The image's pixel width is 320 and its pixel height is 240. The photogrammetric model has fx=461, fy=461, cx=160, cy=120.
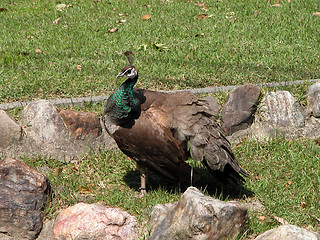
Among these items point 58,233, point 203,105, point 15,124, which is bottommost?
point 58,233

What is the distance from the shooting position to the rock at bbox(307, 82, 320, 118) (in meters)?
6.34

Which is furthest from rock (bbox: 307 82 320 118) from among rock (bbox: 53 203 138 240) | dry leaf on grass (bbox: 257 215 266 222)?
Result: rock (bbox: 53 203 138 240)

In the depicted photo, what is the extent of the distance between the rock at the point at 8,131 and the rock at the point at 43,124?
191 millimetres

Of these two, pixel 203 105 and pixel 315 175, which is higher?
pixel 203 105

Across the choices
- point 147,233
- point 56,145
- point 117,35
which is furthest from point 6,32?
point 147,233

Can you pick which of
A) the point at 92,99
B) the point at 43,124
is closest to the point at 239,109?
the point at 92,99

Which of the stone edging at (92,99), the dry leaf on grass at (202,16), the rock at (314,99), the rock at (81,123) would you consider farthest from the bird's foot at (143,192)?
the dry leaf on grass at (202,16)

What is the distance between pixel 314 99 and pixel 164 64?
8.24 ft

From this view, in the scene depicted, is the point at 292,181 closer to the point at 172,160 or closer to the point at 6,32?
the point at 172,160

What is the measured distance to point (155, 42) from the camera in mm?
8680

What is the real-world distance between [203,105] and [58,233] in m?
2.03

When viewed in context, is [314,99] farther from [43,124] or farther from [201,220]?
[43,124]

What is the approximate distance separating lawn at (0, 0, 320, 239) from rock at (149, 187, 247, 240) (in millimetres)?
245

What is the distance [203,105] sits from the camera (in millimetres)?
5055
